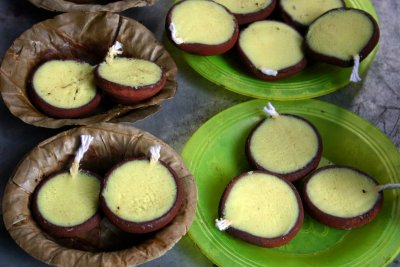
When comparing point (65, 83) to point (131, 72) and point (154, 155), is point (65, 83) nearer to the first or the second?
point (131, 72)

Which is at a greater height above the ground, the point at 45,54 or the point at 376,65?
the point at 45,54

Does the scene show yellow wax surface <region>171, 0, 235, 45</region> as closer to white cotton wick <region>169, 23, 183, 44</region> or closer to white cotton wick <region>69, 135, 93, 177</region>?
white cotton wick <region>169, 23, 183, 44</region>

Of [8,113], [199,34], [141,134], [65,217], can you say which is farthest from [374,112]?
[8,113]

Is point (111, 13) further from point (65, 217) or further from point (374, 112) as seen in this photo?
point (374, 112)

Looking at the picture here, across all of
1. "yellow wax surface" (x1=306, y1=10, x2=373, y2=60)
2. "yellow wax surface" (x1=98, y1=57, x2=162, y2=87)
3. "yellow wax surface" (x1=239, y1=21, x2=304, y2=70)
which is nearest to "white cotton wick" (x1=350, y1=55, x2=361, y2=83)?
"yellow wax surface" (x1=306, y1=10, x2=373, y2=60)

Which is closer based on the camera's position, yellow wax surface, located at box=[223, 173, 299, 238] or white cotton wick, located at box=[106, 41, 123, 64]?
yellow wax surface, located at box=[223, 173, 299, 238]
